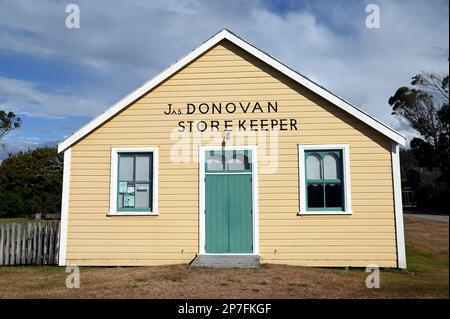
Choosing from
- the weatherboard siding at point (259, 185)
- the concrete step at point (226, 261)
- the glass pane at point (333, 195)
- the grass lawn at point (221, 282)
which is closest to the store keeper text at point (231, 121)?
the weatherboard siding at point (259, 185)

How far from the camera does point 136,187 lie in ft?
37.9

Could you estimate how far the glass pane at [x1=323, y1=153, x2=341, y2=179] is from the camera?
439 inches

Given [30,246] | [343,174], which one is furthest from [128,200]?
[343,174]

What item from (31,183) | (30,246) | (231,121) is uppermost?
(231,121)

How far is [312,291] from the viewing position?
804cm

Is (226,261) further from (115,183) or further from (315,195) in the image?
(115,183)

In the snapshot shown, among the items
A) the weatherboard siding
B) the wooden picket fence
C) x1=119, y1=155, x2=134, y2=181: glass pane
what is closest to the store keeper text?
the weatherboard siding

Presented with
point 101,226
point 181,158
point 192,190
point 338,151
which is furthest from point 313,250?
point 101,226

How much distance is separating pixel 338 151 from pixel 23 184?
32.9 metres

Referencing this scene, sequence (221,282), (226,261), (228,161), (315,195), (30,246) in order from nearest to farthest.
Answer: (221,282)
(226,261)
(315,195)
(228,161)
(30,246)

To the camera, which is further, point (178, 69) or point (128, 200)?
point (178, 69)

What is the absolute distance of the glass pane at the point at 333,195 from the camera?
11.1 meters

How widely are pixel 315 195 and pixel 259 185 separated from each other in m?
1.54

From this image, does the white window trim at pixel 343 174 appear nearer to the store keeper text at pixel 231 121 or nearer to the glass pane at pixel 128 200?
the store keeper text at pixel 231 121
